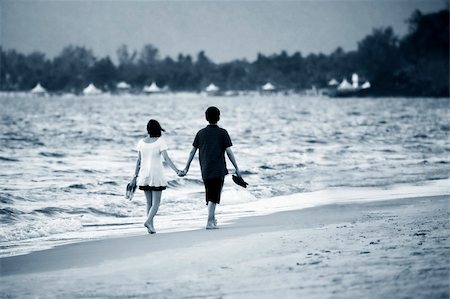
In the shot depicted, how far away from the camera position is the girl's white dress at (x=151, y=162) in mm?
8875

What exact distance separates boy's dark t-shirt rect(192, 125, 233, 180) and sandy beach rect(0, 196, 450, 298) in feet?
2.61

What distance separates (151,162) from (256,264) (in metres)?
2.68

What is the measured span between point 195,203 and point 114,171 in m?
8.16

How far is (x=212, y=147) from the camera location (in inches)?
352

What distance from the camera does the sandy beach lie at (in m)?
5.79

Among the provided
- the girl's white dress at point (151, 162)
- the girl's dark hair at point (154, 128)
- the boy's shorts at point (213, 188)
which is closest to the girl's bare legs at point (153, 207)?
the girl's white dress at point (151, 162)

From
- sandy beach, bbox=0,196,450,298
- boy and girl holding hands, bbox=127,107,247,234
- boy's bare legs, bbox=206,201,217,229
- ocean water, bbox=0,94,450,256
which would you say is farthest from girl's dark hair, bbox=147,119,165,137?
ocean water, bbox=0,94,450,256

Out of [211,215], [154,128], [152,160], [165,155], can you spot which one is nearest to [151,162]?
[152,160]

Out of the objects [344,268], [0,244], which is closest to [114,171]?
[0,244]

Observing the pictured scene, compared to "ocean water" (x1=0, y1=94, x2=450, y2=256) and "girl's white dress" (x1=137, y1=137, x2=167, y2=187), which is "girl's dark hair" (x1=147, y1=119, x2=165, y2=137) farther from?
"ocean water" (x1=0, y1=94, x2=450, y2=256)

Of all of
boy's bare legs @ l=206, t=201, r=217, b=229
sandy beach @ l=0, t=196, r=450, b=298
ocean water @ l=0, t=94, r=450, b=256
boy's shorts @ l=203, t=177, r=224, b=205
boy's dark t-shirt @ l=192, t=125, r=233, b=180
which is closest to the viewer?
sandy beach @ l=0, t=196, r=450, b=298

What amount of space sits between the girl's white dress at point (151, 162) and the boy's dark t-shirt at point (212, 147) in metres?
0.49

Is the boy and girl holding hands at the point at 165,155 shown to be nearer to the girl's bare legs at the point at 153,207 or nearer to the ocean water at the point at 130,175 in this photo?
the girl's bare legs at the point at 153,207

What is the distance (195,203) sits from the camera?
13414 mm
